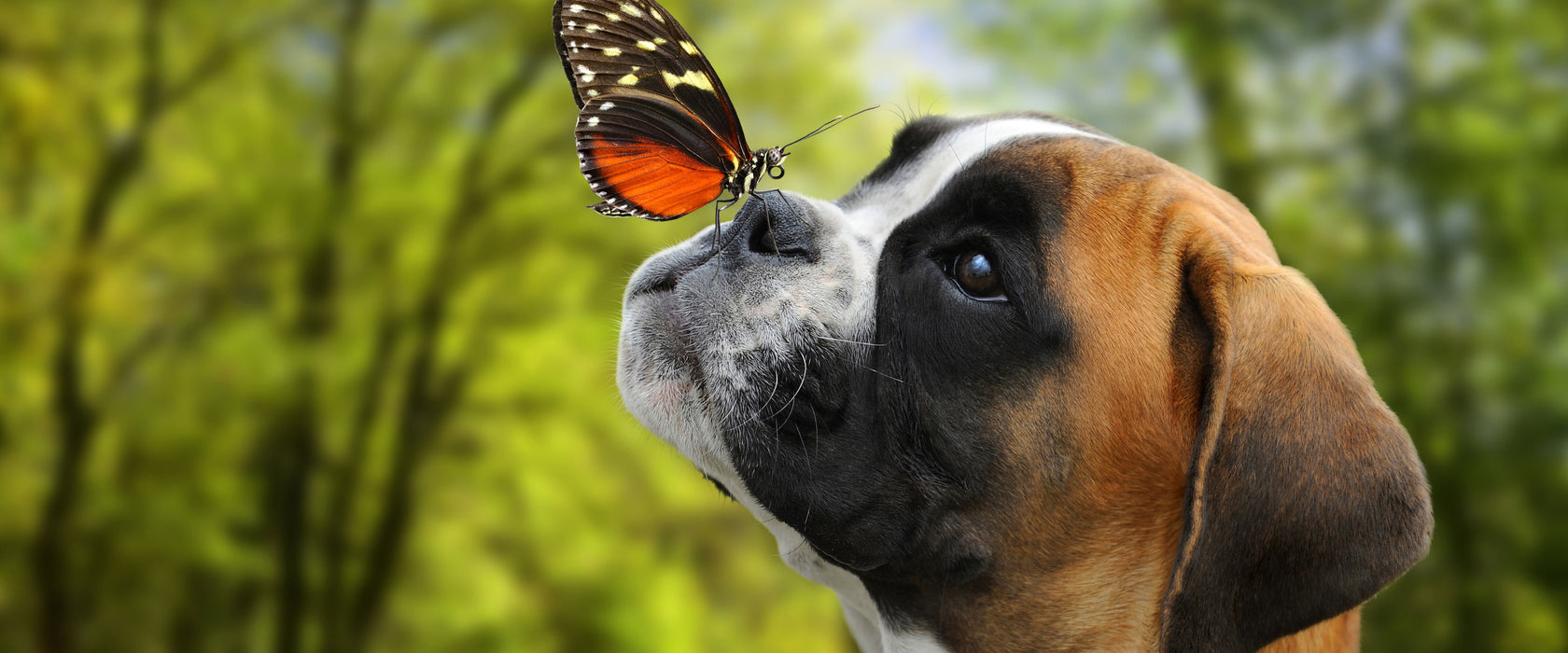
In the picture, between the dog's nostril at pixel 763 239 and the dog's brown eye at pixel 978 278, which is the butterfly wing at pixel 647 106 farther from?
the dog's brown eye at pixel 978 278

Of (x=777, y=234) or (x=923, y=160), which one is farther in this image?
(x=923, y=160)

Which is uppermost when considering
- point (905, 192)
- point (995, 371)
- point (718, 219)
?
point (718, 219)

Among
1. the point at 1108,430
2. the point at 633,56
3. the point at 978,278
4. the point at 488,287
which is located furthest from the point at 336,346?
the point at 1108,430

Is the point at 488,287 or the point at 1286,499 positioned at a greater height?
the point at 1286,499

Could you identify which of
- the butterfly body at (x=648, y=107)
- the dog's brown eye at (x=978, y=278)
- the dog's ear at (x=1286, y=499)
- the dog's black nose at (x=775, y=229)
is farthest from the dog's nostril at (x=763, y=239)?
the dog's ear at (x=1286, y=499)

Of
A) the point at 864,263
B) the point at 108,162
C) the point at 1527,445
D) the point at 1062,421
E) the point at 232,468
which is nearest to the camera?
the point at 1062,421

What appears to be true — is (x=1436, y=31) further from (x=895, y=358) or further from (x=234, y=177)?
(x=234, y=177)

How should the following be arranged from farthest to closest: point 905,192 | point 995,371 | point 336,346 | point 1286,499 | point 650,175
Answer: point 336,346
point 905,192
point 995,371
point 650,175
point 1286,499

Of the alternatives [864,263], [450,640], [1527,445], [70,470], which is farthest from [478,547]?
[864,263]

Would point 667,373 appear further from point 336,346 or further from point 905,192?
point 336,346
